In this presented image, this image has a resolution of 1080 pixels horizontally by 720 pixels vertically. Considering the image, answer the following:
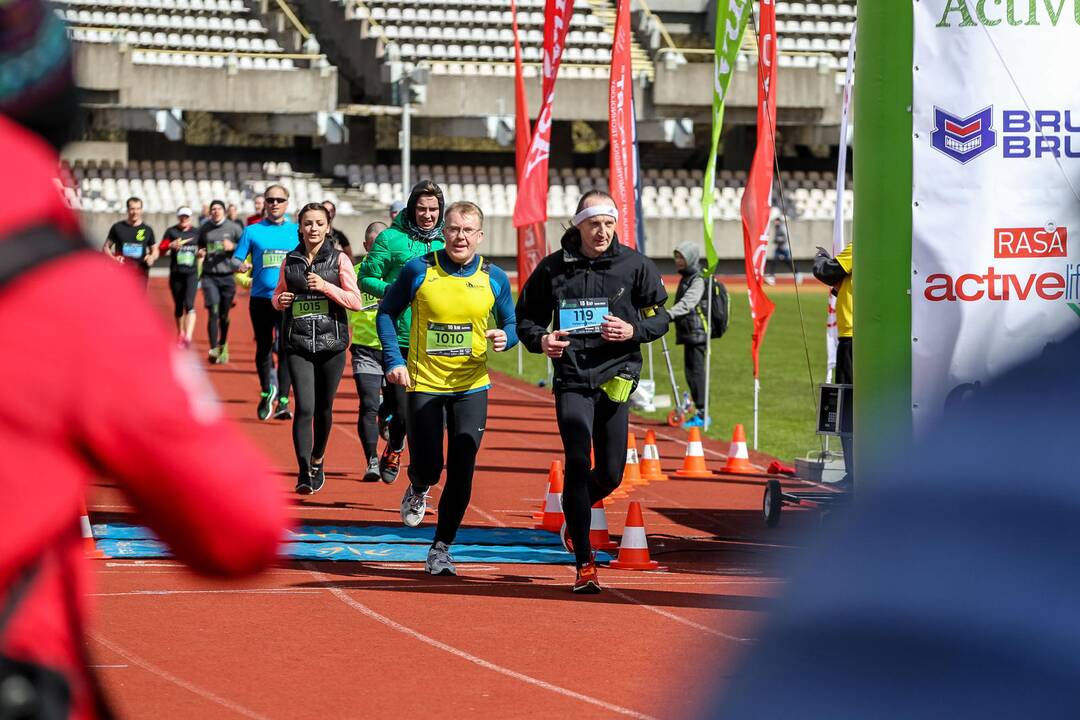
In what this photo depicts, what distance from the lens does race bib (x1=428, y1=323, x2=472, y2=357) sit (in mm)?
9359

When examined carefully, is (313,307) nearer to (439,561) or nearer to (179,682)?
(439,561)

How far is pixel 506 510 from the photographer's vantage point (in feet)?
40.2

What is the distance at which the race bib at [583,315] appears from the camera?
8.92 metres

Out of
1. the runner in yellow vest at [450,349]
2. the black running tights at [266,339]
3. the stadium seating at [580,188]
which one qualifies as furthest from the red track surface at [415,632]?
the stadium seating at [580,188]

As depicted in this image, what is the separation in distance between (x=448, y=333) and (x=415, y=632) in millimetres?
2059

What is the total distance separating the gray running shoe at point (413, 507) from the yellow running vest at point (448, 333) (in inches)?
58.9

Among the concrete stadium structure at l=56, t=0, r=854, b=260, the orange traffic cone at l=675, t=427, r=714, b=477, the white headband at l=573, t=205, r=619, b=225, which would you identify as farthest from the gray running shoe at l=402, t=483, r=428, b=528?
the concrete stadium structure at l=56, t=0, r=854, b=260

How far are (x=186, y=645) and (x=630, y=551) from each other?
10.1 feet

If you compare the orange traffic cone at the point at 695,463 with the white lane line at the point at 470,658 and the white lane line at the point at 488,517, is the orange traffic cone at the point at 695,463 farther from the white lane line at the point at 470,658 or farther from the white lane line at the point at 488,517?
the white lane line at the point at 470,658

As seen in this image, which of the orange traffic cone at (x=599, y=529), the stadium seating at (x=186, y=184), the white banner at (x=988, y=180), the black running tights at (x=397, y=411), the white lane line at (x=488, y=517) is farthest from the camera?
the stadium seating at (x=186, y=184)

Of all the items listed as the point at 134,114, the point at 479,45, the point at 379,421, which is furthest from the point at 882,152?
the point at 479,45

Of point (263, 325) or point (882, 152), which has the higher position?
point (882, 152)

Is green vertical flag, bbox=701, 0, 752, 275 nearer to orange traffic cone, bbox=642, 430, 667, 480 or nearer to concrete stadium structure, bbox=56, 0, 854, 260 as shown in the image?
orange traffic cone, bbox=642, 430, 667, 480

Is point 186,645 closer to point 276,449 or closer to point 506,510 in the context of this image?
point 506,510
